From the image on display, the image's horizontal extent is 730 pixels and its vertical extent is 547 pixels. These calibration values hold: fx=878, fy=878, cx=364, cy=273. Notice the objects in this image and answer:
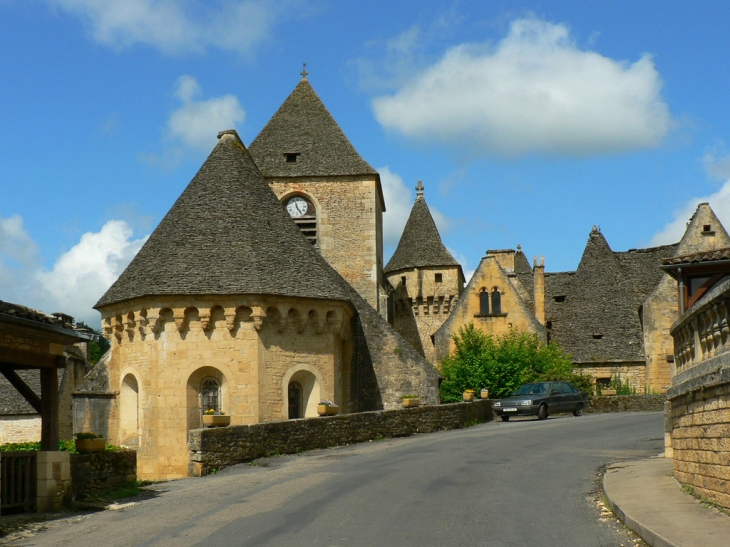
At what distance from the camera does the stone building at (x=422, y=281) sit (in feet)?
159

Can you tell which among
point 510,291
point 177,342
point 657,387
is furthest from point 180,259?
point 657,387

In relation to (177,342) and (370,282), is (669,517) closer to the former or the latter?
(177,342)

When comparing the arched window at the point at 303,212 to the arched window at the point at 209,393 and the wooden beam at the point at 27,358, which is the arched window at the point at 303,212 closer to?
the arched window at the point at 209,393

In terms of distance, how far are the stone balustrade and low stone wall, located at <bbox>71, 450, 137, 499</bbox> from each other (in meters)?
9.14

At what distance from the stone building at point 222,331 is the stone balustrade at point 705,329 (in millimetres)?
12462

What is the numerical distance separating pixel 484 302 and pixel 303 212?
980 cm

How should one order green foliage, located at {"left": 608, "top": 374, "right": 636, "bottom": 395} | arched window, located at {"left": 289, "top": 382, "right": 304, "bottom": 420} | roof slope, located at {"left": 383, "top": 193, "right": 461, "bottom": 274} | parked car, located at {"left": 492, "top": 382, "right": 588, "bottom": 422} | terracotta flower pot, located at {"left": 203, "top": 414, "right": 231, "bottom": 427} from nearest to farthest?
terracotta flower pot, located at {"left": 203, "top": 414, "right": 231, "bottom": 427}, arched window, located at {"left": 289, "top": 382, "right": 304, "bottom": 420}, parked car, located at {"left": 492, "top": 382, "right": 588, "bottom": 422}, green foliage, located at {"left": 608, "top": 374, "right": 636, "bottom": 395}, roof slope, located at {"left": 383, "top": 193, "right": 461, "bottom": 274}

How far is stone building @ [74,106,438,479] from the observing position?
22875 mm

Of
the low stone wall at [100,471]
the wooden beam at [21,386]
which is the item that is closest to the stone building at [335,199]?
the low stone wall at [100,471]

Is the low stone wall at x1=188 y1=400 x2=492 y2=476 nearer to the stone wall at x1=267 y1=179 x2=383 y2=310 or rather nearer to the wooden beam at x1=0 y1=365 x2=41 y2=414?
the wooden beam at x1=0 y1=365 x2=41 y2=414

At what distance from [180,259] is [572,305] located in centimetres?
2449

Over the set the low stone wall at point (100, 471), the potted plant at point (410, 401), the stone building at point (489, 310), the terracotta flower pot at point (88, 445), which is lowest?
the low stone wall at point (100, 471)

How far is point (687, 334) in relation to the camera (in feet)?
39.9

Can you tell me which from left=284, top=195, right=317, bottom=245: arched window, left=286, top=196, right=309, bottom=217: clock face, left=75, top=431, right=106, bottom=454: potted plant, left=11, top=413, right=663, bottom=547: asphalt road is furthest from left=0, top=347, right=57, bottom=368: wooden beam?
left=286, top=196, right=309, bottom=217: clock face
